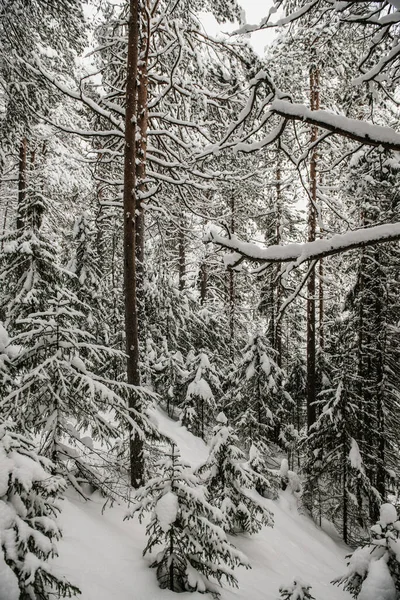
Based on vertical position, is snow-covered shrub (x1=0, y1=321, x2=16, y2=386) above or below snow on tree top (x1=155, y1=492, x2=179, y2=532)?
above

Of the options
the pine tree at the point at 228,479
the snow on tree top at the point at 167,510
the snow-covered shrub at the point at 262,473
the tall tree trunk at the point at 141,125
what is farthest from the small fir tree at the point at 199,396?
the snow on tree top at the point at 167,510

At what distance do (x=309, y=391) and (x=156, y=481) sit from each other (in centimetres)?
1026

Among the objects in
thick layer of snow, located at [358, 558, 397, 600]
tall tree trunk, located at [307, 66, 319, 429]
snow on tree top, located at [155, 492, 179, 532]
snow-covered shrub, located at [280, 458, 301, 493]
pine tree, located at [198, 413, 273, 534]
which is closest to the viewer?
snow on tree top, located at [155, 492, 179, 532]

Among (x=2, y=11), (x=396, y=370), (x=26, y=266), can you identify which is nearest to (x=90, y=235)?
(x=26, y=266)

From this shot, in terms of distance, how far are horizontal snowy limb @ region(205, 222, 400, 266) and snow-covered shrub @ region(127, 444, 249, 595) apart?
2330 mm

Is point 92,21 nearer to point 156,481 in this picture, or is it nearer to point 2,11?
point 2,11

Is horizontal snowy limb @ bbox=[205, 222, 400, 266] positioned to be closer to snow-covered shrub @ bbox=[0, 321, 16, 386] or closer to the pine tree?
snow-covered shrub @ bbox=[0, 321, 16, 386]

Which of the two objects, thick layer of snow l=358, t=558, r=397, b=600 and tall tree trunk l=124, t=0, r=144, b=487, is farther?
tall tree trunk l=124, t=0, r=144, b=487

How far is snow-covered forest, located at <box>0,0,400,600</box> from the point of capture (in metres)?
3.29

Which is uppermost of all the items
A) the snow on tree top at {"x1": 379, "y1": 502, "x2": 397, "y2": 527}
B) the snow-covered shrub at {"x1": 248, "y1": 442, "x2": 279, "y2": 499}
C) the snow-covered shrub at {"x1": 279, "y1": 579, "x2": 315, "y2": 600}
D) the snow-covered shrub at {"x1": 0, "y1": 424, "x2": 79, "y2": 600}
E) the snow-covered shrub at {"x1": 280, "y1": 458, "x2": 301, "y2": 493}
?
the snow-covered shrub at {"x1": 0, "y1": 424, "x2": 79, "y2": 600}

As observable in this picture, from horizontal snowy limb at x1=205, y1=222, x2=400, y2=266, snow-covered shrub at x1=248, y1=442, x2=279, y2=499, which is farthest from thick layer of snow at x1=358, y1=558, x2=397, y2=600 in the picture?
horizontal snowy limb at x1=205, y1=222, x2=400, y2=266

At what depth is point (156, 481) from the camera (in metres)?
4.02

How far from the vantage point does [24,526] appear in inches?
90.9

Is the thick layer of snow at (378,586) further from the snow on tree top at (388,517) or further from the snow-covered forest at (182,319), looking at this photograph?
the snow on tree top at (388,517)
